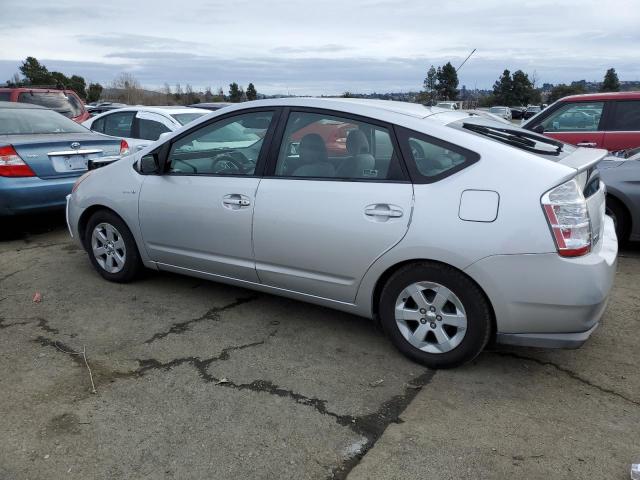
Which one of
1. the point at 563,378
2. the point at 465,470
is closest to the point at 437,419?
the point at 465,470

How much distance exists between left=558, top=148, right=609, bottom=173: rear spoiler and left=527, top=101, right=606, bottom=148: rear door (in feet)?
13.4

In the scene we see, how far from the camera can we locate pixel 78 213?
482 centimetres

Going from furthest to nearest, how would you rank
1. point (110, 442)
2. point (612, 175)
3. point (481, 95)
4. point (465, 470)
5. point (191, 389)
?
point (481, 95) → point (612, 175) → point (191, 389) → point (110, 442) → point (465, 470)

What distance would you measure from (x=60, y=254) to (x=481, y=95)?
82.8m

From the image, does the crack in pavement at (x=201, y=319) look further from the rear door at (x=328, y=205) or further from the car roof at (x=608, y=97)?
the car roof at (x=608, y=97)

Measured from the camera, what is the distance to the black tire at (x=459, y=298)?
304cm

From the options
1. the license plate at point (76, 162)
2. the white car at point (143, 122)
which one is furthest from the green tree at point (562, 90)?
the license plate at point (76, 162)

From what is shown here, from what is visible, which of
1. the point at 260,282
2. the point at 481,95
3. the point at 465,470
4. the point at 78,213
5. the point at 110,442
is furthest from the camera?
the point at 481,95

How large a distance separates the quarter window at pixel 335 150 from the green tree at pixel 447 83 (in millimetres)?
45057

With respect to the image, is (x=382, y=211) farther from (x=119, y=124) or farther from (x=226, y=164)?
(x=119, y=124)

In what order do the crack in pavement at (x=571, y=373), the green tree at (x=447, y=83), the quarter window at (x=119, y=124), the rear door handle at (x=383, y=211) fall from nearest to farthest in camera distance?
the crack in pavement at (x=571, y=373) → the rear door handle at (x=383, y=211) → the quarter window at (x=119, y=124) → the green tree at (x=447, y=83)

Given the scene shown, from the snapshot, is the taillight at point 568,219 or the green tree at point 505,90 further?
the green tree at point 505,90

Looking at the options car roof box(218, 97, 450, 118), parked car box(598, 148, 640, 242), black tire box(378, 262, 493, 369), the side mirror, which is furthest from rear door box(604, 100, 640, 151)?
the side mirror

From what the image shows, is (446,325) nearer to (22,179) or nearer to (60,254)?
(60,254)
